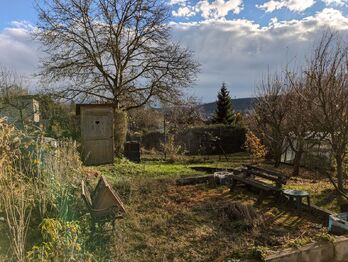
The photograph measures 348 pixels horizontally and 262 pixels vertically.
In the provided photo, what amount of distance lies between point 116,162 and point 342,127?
25.5ft

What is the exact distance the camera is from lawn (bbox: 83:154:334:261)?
3750mm

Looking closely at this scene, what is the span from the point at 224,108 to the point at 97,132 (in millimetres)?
16723

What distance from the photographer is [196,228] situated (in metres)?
4.63

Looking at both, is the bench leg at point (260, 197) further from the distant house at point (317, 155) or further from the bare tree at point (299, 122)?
the distant house at point (317, 155)

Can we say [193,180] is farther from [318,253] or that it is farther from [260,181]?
[318,253]

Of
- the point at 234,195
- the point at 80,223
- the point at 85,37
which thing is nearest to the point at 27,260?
the point at 80,223

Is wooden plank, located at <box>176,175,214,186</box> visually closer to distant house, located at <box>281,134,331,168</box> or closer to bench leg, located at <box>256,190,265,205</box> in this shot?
bench leg, located at <box>256,190,265,205</box>

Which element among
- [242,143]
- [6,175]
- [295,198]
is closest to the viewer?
[6,175]

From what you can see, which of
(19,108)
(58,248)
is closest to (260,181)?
(58,248)

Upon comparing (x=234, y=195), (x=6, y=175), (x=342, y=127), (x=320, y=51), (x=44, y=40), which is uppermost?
(x=44, y=40)

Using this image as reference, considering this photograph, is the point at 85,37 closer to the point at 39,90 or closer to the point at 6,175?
the point at 39,90

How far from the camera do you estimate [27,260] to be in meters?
2.84

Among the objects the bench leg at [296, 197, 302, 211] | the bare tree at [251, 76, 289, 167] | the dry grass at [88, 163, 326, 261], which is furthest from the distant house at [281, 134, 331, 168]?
the dry grass at [88, 163, 326, 261]

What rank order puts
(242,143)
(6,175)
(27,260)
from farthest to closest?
(242,143)
(6,175)
(27,260)
